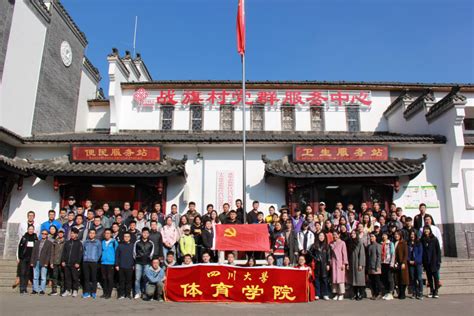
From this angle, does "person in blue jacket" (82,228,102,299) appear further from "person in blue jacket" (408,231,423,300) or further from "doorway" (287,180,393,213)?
"person in blue jacket" (408,231,423,300)

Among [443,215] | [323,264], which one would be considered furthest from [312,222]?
[443,215]

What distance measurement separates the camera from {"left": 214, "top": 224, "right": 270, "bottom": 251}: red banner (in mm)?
8531

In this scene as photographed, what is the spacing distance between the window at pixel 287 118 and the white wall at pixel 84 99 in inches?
379

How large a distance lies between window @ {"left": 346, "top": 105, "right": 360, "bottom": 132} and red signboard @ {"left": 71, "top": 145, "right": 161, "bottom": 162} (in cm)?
867

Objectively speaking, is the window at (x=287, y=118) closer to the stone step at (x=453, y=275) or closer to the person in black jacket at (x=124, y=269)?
the stone step at (x=453, y=275)

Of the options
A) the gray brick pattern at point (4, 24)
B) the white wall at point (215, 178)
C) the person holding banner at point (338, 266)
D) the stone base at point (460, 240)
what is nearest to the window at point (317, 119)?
the white wall at point (215, 178)

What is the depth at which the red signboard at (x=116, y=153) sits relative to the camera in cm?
1198

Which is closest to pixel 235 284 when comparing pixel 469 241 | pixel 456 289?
pixel 456 289

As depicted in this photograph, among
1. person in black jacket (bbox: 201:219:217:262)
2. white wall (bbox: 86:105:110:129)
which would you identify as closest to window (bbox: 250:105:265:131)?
white wall (bbox: 86:105:110:129)

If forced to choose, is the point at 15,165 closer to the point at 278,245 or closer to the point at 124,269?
the point at 124,269

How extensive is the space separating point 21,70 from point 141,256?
8905 mm

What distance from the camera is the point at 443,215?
12.1 meters

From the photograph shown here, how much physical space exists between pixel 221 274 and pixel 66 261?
12.1ft

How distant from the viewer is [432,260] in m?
8.27
